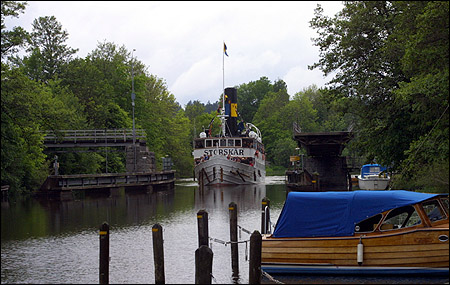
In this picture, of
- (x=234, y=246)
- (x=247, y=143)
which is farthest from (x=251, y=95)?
(x=234, y=246)

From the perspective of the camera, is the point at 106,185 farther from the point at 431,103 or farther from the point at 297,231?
the point at 297,231

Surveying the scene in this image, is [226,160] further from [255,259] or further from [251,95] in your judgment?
[251,95]

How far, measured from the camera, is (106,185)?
168 feet

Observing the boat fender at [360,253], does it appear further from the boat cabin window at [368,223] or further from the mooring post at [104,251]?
the mooring post at [104,251]

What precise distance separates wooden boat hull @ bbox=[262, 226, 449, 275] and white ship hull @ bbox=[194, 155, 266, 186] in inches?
1841

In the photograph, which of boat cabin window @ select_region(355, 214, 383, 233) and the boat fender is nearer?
the boat fender

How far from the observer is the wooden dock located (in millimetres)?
46688

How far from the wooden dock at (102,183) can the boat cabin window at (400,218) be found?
113 ft

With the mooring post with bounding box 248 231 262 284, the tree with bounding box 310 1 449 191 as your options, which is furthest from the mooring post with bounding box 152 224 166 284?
the tree with bounding box 310 1 449 191

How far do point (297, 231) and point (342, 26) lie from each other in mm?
20349

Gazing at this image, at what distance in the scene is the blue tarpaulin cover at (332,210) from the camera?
1638 centimetres

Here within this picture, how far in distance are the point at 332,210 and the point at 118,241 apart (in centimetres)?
1093

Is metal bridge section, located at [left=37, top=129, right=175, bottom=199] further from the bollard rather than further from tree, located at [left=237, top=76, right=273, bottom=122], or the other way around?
tree, located at [left=237, top=76, right=273, bottom=122]

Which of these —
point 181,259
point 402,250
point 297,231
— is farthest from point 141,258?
point 402,250
